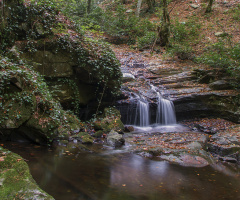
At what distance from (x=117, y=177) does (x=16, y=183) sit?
228 centimetres

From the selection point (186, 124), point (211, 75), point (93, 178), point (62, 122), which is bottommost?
point (186, 124)

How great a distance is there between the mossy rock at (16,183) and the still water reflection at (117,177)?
0.68 meters

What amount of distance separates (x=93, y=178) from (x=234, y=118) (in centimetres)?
871

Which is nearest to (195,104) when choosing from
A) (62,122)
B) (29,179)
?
(62,122)

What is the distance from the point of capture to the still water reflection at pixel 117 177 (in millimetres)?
3496

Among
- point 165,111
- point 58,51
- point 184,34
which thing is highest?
point 184,34

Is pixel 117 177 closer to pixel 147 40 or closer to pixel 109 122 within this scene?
pixel 109 122

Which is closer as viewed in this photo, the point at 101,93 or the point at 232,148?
the point at 232,148

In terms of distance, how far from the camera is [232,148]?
20.8 ft

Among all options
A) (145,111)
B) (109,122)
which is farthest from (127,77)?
(109,122)

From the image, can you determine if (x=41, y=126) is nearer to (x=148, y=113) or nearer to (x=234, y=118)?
(x=148, y=113)

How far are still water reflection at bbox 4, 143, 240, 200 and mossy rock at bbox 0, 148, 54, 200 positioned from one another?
683 millimetres

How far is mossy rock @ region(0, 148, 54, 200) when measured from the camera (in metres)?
2.36

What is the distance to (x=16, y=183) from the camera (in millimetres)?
2529
